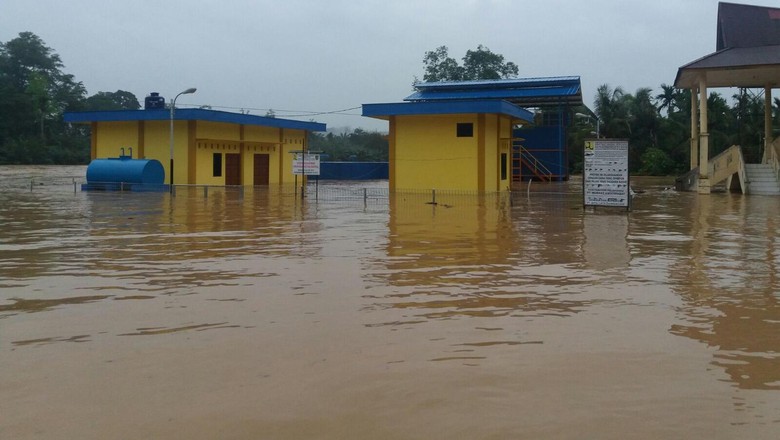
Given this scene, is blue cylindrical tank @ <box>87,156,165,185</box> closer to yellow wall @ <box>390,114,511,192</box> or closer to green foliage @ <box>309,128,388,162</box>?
yellow wall @ <box>390,114,511,192</box>

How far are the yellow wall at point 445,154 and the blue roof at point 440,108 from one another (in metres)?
0.94

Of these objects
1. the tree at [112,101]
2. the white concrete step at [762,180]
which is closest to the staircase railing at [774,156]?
the white concrete step at [762,180]

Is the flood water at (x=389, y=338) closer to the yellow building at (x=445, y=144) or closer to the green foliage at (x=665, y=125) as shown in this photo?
the yellow building at (x=445, y=144)

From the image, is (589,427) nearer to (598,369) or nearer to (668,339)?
(598,369)

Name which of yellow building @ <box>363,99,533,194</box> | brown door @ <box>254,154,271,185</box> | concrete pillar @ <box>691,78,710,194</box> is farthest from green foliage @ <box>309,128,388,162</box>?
concrete pillar @ <box>691,78,710,194</box>

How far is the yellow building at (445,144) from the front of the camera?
3522cm

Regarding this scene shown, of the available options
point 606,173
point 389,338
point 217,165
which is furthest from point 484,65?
point 389,338

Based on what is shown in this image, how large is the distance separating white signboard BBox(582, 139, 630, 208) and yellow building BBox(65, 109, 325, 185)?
24.3 metres

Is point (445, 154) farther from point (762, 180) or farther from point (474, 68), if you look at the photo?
point (474, 68)

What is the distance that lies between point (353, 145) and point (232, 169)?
57.0 metres

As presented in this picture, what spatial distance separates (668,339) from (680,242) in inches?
321

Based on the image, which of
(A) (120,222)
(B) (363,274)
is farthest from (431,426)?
(A) (120,222)

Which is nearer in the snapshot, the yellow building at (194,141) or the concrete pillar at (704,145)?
the concrete pillar at (704,145)

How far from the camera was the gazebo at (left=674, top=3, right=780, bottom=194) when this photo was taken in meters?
31.5
